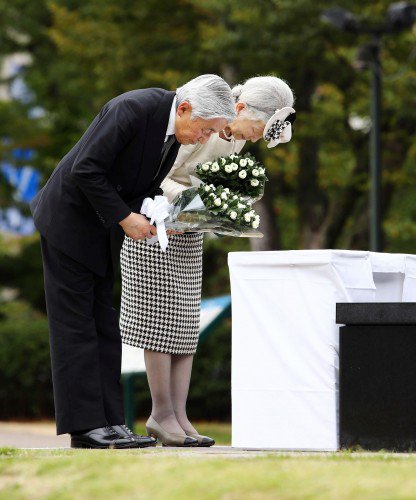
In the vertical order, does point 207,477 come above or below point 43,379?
above

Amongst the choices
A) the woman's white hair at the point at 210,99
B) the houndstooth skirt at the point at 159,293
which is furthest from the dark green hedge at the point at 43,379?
the woman's white hair at the point at 210,99

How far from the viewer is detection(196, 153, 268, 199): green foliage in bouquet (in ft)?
20.1

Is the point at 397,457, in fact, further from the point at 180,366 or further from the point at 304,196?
the point at 304,196

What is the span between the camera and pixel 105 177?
19.0 feet

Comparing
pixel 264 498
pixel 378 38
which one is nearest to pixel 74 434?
pixel 264 498

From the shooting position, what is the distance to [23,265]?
23.3m

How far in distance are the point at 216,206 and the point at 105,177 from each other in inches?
20.7

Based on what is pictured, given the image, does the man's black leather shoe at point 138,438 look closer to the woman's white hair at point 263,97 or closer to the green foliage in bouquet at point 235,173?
the green foliage in bouquet at point 235,173

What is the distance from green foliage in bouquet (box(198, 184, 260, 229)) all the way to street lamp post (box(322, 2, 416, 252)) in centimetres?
849

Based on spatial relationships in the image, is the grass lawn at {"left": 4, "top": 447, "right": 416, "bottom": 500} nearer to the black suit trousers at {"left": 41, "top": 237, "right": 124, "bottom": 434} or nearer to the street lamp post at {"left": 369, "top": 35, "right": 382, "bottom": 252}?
the black suit trousers at {"left": 41, "top": 237, "right": 124, "bottom": 434}

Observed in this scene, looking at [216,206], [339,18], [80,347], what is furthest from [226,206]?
[339,18]

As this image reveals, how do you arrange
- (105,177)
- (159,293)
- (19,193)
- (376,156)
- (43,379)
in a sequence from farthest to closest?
1. (19,193)
2. (43,379)
3. (376,156)
4. (159,293)
5. (105,177)

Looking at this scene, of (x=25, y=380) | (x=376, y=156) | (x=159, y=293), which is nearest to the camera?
(x=159, y=293)

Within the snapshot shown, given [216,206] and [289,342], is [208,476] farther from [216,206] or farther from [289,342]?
[216,206]
